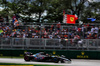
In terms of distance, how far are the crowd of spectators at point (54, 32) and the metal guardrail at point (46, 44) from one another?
757 mm

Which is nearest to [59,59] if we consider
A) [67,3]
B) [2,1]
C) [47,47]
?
[47,47]

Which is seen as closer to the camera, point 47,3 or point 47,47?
point 47,47

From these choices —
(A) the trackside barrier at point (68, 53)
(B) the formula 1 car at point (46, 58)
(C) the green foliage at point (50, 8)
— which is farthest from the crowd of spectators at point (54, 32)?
(C) the green foliage at point (50, 8)

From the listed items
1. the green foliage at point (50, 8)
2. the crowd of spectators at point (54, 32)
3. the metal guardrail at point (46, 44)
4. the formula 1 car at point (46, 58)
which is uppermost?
the green foliage at point (50, 8)

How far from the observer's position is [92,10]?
25.5 metres

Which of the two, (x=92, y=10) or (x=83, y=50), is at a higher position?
(x=92, y=10)

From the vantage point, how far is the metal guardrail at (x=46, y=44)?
50.4 feet

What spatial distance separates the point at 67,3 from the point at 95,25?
9.15m

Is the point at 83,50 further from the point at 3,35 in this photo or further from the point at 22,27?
the point at 3,35

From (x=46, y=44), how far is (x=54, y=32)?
4.69 ft

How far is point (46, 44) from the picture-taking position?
1555 cm

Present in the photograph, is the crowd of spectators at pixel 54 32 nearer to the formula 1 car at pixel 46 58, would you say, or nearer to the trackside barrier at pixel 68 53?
the trackside barrier at pixel 68 53

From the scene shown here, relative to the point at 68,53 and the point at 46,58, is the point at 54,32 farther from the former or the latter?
the point at 46,58

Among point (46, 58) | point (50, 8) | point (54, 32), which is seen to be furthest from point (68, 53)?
point (50, 8)
